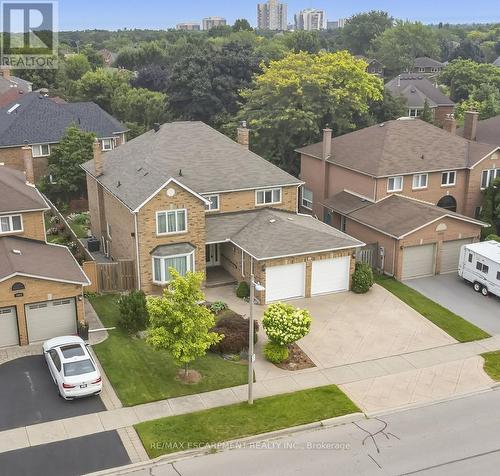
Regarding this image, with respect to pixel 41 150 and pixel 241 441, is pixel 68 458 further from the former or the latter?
pixel 41 150

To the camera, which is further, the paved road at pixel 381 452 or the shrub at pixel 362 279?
the shrub at pixel 362 279

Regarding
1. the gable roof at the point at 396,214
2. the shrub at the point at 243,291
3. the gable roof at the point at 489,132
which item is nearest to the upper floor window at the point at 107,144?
the gable roof at the point at 396,214

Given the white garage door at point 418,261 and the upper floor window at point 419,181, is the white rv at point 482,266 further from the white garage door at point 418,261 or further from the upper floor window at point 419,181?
the upper floor window at point 419,181

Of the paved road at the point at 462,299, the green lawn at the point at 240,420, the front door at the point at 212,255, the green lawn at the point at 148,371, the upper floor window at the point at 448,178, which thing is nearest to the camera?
the green lawn at the point at 240,420

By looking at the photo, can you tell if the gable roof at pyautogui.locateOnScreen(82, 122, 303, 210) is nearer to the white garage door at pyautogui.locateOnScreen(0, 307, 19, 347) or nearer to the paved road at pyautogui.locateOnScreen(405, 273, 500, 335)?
the white garage door at pyautogui.locateOnScreen(0, 307, 19, 347)

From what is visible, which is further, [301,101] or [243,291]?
[301,101]

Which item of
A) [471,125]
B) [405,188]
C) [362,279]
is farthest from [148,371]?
[471,125]
